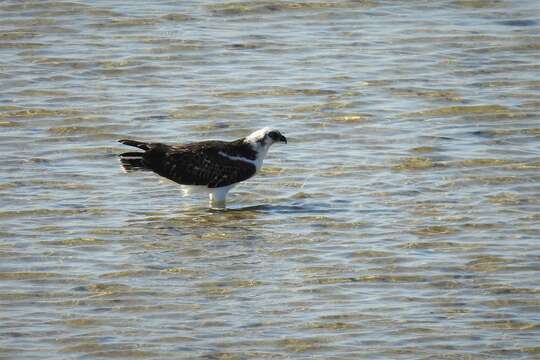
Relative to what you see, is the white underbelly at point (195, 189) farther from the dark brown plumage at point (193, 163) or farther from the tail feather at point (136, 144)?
the tail feather at point (136, 144)

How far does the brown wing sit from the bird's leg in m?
0.09

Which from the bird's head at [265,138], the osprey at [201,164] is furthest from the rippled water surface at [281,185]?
the bird's head at [265,138]

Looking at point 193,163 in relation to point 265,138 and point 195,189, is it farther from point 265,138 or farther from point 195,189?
point 265,138

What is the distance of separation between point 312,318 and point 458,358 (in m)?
1.38

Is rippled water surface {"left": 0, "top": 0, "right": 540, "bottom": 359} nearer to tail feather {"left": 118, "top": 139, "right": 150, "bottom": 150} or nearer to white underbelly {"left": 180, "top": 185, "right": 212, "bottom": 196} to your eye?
white underbelly {"left": 180, "top": 185, "right": 212, "bottom": 196}

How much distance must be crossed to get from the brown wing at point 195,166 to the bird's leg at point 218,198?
9 cm

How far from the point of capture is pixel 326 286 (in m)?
12.0

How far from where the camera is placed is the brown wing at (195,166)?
1533 cm

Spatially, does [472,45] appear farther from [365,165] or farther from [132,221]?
[132,221]

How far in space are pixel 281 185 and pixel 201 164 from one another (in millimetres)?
989

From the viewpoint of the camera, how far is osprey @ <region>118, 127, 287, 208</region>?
1530 cm

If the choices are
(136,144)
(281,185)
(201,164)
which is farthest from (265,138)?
(136,144)

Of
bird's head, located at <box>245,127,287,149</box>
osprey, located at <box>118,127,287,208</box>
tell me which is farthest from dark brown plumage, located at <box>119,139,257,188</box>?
bird's head, located at <box>245,127,287,149</box>

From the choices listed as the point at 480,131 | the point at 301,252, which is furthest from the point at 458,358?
the point at 480,131
